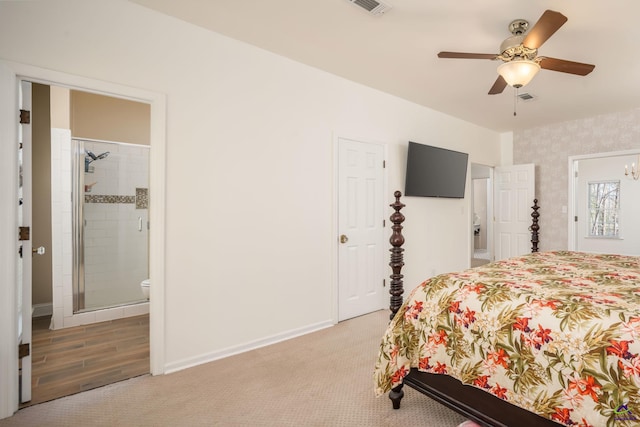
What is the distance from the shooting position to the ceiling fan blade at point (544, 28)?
5.92 feet

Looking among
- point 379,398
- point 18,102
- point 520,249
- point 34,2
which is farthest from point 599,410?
point 520,249

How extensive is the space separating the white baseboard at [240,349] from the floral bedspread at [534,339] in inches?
50.8

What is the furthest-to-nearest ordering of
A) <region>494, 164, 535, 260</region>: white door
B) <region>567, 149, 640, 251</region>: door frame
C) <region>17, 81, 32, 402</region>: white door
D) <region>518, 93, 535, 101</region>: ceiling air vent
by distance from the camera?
<region>494, 164, 535, 260</region>: white door, <region>567, 149, 640, 251</region>: door frame, <region>518, 93, 535, 101</region>: ceiling air vent, <region>17, 81, 32, 402</region>: white door

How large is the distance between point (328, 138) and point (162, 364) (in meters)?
2.40

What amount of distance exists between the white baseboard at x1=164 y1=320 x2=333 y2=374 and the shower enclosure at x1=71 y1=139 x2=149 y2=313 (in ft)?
5.80

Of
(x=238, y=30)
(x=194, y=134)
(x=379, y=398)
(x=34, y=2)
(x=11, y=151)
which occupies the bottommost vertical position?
(x=379, y=398)

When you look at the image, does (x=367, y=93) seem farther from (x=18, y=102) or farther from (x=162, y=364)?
(x=162, y=364)

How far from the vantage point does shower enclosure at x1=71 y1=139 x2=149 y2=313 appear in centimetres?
353

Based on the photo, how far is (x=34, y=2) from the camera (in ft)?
6.28

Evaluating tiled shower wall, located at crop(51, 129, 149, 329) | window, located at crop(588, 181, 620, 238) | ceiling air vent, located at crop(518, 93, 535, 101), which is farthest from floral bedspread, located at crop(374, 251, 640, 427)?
window, located at crop(588, 181, 620, 238)

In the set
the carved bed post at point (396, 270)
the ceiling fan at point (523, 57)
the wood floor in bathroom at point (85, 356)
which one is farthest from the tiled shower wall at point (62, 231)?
the ceiling fan at point (523, 57)

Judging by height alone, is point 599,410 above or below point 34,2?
below

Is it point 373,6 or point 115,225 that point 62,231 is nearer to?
point 115,225

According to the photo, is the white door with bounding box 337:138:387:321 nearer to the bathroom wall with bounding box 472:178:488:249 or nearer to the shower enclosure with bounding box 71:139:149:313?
the shower enclosure with bounding box 71:139:149:313
